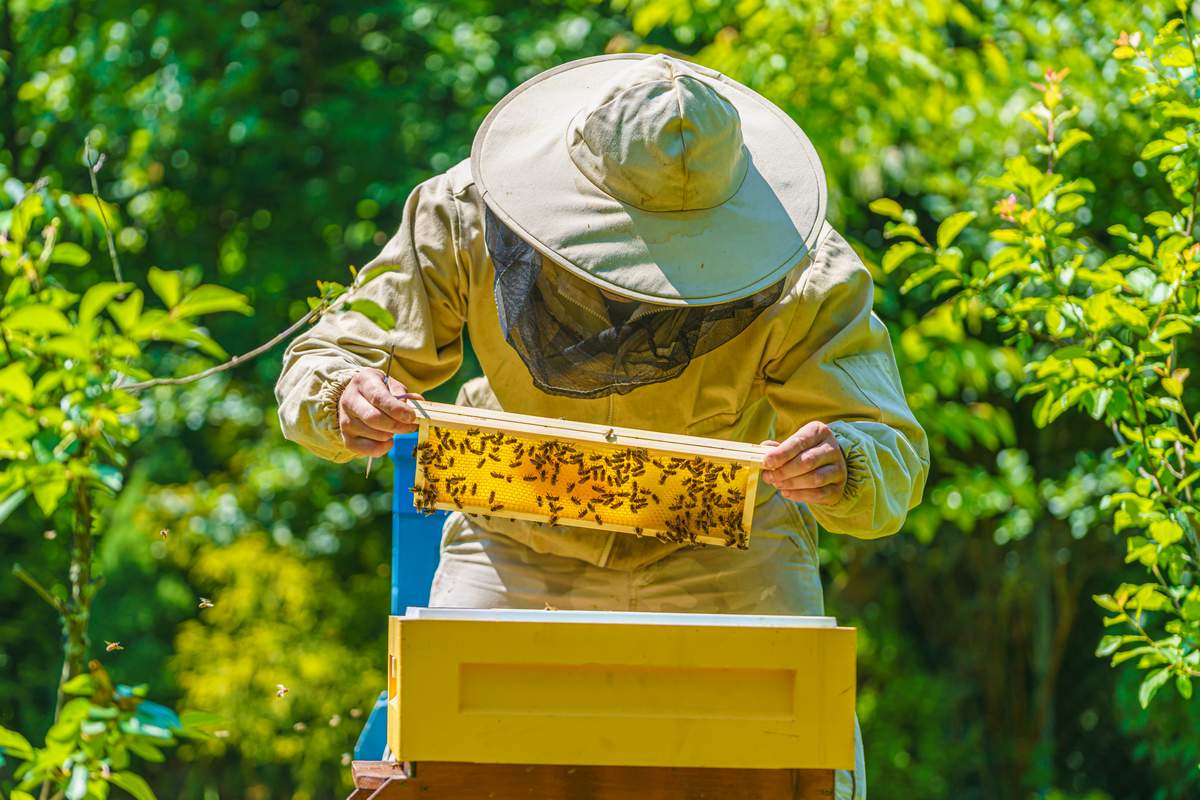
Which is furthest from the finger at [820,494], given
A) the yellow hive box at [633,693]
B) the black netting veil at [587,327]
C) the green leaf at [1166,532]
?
the green leaf at [1166,532]

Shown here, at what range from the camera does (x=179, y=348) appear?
28.8 feet

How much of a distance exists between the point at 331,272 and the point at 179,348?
1315 mm

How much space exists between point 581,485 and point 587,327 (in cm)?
32

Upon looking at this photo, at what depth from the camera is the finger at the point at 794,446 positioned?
2.69 meters

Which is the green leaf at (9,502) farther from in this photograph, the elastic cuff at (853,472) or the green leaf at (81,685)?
the elastic cuff at (853,472)

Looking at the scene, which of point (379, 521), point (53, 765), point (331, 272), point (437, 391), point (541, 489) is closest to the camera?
point (53, 765)

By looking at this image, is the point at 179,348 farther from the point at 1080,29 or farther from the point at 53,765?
the point at 53,765

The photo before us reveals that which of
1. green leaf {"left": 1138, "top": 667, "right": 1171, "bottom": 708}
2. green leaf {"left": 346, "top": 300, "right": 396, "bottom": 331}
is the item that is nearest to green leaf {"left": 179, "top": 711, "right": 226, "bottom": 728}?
green leaf {"left": 346, "top": 300, "right": 396, "bottom": 331}

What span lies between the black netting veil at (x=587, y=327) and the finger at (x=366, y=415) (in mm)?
362

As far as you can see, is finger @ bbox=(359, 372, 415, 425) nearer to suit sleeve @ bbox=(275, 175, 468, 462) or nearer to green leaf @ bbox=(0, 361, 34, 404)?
suit sleeve @ bbox=(275, 175, 468, 462)

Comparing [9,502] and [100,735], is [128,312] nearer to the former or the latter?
[9,502]

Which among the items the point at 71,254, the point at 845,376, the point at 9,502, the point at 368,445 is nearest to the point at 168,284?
the point at 71,254

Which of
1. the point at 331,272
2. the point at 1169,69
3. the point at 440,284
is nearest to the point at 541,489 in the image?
the point at 440,284

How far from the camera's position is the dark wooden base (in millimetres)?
2244
